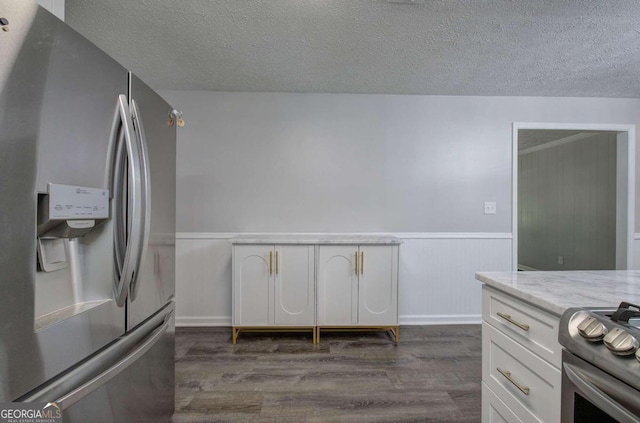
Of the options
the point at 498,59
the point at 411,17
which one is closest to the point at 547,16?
the point at 498,59

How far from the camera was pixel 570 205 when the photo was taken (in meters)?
4.44

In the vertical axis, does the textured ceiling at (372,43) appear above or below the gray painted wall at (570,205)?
above

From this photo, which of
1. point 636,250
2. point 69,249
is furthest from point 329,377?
point 636,250

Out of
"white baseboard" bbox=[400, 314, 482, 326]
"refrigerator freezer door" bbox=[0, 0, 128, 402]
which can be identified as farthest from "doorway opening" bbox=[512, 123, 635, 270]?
"refrigerator freezer door" bbox=[0, 0, 128, 402]

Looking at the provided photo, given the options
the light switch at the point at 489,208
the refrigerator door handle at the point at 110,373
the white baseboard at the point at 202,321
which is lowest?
the white baseboard at the point at 202,321

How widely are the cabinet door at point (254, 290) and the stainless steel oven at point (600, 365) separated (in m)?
1.96

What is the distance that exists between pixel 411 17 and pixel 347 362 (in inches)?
95.8

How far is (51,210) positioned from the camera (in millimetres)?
718

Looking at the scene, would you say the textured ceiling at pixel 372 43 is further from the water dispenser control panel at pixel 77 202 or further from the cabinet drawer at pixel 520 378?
the cabinet drawer at pixel 520 378

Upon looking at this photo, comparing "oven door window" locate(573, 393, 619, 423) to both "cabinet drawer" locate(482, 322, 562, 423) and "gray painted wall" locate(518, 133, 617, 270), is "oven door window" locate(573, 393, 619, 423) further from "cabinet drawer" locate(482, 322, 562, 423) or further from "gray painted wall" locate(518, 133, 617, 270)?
"gray painted wall" locate(518, 133, 617, 270)

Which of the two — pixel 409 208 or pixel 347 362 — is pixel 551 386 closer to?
pixel 347 362

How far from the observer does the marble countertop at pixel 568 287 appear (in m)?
0.86

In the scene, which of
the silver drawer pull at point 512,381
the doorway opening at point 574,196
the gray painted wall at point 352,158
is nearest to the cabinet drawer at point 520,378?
the silver drawer pull at point 512,381

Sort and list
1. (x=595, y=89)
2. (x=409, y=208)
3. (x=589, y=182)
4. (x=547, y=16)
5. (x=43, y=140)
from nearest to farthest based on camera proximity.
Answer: (x=43, y=140), (x=547, y=16), (x=595, y=89), (x=409, y=208), (x=589, y=182)
